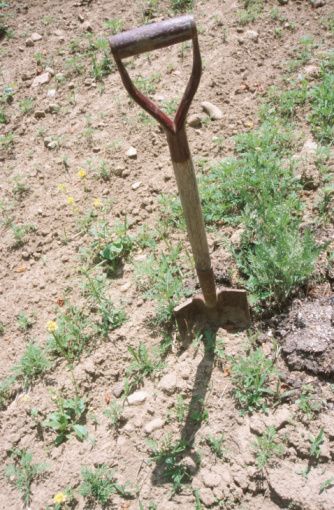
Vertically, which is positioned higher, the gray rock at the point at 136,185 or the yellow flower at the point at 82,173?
the yellow flower at the point at 82,173

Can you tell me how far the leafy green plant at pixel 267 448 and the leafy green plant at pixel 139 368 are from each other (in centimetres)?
59

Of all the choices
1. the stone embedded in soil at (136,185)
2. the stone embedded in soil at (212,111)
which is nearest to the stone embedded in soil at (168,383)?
the stone embedded in soil at (136,185)

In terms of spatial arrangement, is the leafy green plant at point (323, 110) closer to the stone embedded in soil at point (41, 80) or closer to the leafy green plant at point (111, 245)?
the leafy green plant at point (111, 245)

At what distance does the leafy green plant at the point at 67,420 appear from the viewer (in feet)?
7.36

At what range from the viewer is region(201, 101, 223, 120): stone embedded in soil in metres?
3.36

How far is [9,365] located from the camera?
2.59m

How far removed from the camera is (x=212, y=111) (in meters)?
3.38

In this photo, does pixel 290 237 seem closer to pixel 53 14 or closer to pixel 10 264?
pixel 10 264

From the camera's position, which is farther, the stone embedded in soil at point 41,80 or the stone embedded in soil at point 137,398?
the stone embedded in soil at point 41,80

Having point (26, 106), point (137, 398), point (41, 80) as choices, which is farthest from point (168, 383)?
point (41, 80)

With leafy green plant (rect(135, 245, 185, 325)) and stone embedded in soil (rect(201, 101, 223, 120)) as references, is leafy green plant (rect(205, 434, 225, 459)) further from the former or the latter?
stone embedded in soil (rect(201, 101, 223, 120))

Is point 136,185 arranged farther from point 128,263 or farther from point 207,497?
point 207,497

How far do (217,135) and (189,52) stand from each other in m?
1.00

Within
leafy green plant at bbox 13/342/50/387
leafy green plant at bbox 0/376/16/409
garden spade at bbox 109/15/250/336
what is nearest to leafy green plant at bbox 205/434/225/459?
garden spade at bbox 109/15/250/336
